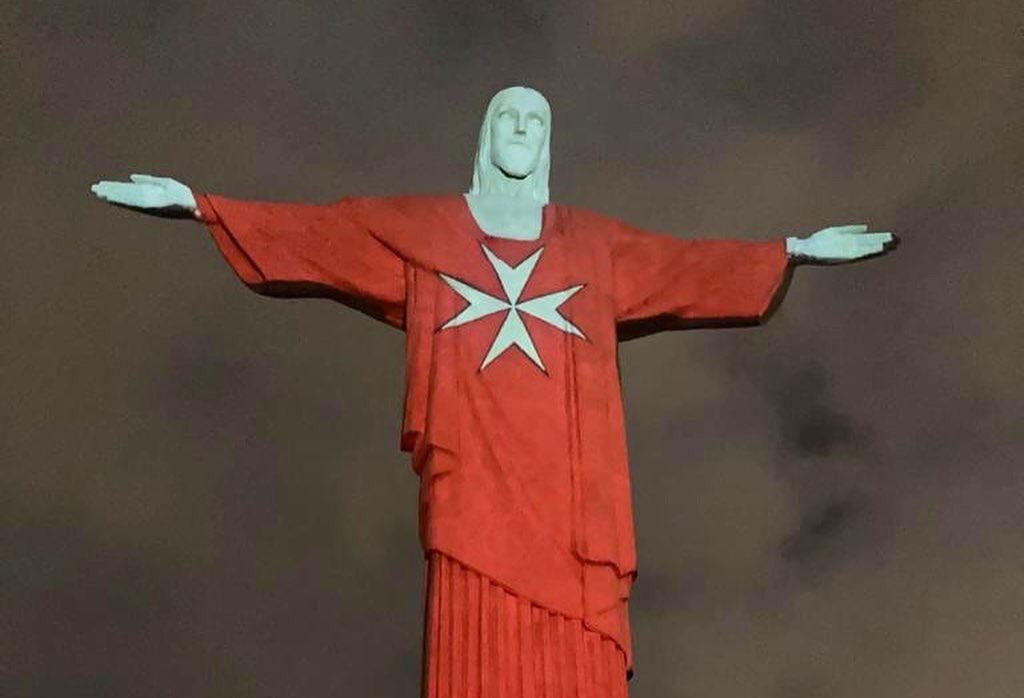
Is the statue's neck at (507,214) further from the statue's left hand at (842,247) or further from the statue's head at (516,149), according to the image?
the statue's left hand at (842,247)

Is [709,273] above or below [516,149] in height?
below

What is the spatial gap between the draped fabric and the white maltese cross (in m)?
0.91

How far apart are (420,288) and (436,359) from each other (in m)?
0.36

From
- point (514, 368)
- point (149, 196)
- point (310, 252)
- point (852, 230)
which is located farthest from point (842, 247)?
point (149, 196)

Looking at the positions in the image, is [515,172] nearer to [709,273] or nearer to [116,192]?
[709,273]

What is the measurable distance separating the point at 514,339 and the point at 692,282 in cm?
→ 86

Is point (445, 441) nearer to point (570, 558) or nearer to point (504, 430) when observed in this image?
point (504, 430)

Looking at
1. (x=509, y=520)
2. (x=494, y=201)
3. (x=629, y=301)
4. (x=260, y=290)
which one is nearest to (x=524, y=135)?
(x=494, y=201)

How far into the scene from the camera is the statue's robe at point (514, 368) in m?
5.38

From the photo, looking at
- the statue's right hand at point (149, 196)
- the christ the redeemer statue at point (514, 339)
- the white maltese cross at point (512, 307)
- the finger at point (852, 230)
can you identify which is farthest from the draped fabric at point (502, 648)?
the finger at point (852, 230)

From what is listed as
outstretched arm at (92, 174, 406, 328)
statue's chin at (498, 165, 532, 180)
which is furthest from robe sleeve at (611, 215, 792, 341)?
outstretched arm at (92, 174, 406, 328)

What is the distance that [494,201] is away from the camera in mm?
6375

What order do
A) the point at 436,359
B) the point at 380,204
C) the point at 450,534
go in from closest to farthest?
the point at 450,534 < the point at 436,359 < the point at 380,204

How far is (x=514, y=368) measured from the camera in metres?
5.85
